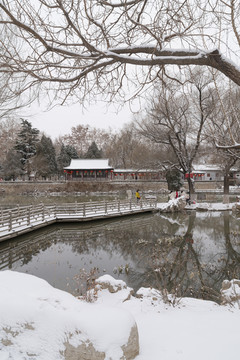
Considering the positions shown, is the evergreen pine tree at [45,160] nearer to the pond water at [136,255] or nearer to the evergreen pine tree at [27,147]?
the evergreen pine tree at [27,147]

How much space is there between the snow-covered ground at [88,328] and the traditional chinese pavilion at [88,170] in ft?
124

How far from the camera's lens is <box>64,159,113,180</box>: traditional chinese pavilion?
4091cm

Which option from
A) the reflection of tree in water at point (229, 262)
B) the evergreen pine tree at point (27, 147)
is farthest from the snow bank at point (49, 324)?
the evergreen pine tree at point (27, 147)

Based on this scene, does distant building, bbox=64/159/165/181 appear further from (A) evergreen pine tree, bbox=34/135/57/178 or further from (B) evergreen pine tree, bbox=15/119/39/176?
(B) evergreen pine tree, bbox=15/119/39/176

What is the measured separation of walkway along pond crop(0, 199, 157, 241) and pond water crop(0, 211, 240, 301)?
56cm

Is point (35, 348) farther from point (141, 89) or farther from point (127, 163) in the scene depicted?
point (127, 163)

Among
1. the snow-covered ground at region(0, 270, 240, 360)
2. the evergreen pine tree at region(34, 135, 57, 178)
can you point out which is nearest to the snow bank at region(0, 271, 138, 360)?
the snow-covered ground at region(0, 270, 240, 360)

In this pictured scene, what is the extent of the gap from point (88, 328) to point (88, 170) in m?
39.9

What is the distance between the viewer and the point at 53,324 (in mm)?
1861

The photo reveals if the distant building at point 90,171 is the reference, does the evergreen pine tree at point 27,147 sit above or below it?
above

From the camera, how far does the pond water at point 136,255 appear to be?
6371 mm

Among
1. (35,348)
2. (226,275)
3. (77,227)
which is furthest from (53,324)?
(77,227)

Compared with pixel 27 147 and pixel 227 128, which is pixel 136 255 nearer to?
pixel 227 128

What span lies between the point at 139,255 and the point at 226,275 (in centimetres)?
322
